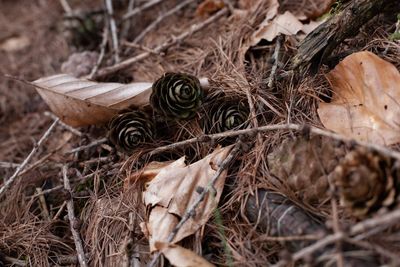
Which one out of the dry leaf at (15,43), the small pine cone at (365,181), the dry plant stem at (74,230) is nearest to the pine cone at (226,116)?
the small pine cone at (365,181)

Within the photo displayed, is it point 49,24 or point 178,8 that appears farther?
point 49,24

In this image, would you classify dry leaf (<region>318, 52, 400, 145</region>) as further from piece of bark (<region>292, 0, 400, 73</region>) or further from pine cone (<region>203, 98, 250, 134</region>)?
pine cone (<region>203, 98, 250, 134</region>)

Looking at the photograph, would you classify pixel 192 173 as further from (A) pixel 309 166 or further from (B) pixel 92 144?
(B) pixel 92 144

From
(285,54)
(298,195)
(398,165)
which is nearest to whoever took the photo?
(398,165)

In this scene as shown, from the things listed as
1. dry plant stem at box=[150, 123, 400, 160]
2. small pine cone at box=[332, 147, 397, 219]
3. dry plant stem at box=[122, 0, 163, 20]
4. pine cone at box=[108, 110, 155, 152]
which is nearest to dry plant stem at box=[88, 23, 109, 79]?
dry plant stem at box=[122, 0, 163, 20]

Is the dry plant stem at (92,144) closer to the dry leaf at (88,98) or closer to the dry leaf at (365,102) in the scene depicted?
the dry leaf at (88,98)

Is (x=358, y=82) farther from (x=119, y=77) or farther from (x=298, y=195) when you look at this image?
(x=119, y=77)

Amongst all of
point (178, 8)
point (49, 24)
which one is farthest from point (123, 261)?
point (49, 24)

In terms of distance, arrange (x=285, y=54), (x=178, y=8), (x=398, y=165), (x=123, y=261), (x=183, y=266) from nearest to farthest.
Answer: (x=398, y=165), (x=183, y=266), (x=123, y=261), (x=285, y=54), (x=178, y=8)
